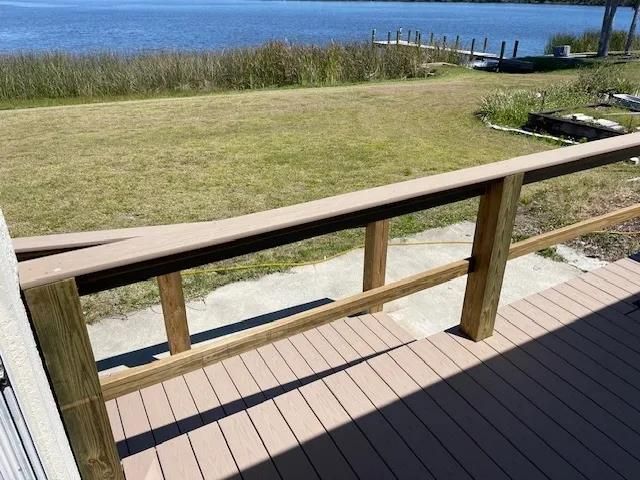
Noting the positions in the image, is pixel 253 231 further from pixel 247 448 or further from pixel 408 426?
pixel 408 426

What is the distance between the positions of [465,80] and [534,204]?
34.6ft

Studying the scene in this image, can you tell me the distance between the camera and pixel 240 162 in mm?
7027

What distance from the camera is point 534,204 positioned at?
5.30 meters

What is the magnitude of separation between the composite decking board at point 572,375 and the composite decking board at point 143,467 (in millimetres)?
1520

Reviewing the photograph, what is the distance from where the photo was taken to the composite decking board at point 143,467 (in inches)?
64.4

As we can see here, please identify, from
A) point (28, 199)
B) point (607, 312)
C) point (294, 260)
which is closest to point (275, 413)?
point (607, 312)

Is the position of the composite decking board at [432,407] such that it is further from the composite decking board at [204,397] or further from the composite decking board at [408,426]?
the composite decking board at [204,397]

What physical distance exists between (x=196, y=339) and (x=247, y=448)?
153cm

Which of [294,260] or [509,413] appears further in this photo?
[294,260]

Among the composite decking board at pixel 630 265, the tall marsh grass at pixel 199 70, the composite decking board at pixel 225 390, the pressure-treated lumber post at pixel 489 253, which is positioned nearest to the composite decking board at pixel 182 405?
the composite decking board at pixel 225 390

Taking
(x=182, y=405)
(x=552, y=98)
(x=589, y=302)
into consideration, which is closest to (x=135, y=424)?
(x=182, y=405)

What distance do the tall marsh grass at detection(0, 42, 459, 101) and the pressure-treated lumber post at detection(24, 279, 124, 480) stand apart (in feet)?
42.7

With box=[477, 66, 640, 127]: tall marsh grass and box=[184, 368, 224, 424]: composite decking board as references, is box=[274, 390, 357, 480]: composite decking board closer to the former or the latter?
box=[184, 368, 224, 424]: composite decking board

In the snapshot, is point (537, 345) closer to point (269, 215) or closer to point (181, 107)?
point (269, 215)
